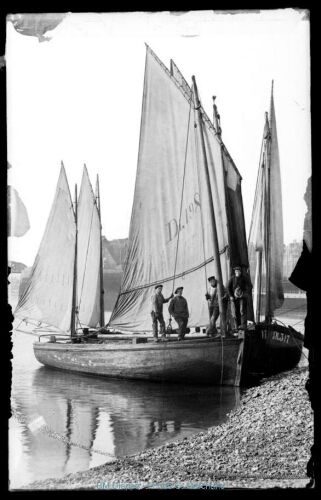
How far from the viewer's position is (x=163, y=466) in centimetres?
436

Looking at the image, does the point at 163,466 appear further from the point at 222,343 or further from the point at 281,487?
the point at 222,343

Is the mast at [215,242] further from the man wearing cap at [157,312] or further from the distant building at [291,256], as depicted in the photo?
the distant building at [291,256]

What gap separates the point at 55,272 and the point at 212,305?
1522mm

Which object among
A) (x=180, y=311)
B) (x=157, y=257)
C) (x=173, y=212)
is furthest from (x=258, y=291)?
(x=157, y=257)

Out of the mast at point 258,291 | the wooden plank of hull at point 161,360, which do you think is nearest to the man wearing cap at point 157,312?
the wooden plank of hull at point 161,360

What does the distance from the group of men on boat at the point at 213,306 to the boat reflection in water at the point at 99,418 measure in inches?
19.4

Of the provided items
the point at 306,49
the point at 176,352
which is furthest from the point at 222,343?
the point at 306,49

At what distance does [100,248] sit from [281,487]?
2426 millimetres

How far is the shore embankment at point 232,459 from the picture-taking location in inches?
167

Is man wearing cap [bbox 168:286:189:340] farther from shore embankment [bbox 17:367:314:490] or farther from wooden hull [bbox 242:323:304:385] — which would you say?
shore embankment [bbox 17:367:314:490]

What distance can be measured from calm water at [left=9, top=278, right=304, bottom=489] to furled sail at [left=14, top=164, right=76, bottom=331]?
39 cm

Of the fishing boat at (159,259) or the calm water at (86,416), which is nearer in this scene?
the calm water at (86,416)

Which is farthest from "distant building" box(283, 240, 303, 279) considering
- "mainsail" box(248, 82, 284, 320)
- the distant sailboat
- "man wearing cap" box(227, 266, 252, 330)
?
the distant sailboat

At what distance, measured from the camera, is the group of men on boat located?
5363mm
